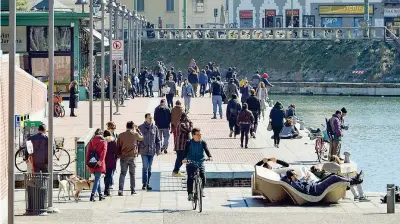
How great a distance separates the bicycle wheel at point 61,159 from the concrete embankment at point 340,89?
60275 mm

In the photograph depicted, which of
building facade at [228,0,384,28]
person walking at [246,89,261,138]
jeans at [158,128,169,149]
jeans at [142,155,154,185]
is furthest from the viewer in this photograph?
building facade at [228,0,384,28]

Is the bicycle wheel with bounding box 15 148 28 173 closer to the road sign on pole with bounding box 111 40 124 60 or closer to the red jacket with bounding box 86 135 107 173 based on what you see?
the red jacket with bounding box 86 135 107 173

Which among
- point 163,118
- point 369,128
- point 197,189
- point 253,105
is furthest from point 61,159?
point 369,128

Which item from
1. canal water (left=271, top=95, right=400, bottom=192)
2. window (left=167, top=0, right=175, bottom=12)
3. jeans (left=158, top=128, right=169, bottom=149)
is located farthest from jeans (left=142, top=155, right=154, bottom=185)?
window (left=167, top=0, right=175, bottom=12)

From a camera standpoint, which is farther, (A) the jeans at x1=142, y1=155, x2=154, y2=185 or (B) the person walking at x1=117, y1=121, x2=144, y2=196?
(A) the jeans at x1=142, y1=155, x2=154, y2=185

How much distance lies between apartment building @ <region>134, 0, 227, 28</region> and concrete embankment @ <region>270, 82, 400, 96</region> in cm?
2334

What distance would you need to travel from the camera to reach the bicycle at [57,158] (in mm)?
31105

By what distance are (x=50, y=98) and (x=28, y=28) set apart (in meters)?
34.1

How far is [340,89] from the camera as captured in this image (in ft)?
306

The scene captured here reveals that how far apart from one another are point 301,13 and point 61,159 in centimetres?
8624

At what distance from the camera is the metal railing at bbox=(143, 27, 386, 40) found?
104050mm

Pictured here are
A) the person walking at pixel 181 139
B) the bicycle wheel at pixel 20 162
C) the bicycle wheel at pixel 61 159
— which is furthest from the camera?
the bicycle wheel at pixel 61 159

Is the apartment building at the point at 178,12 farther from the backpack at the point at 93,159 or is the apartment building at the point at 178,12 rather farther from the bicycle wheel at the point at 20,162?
the backpack at the point at 93,159

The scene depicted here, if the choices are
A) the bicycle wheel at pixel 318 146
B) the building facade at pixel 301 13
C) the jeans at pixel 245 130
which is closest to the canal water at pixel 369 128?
the bicycle wheel at pixel 318 146
